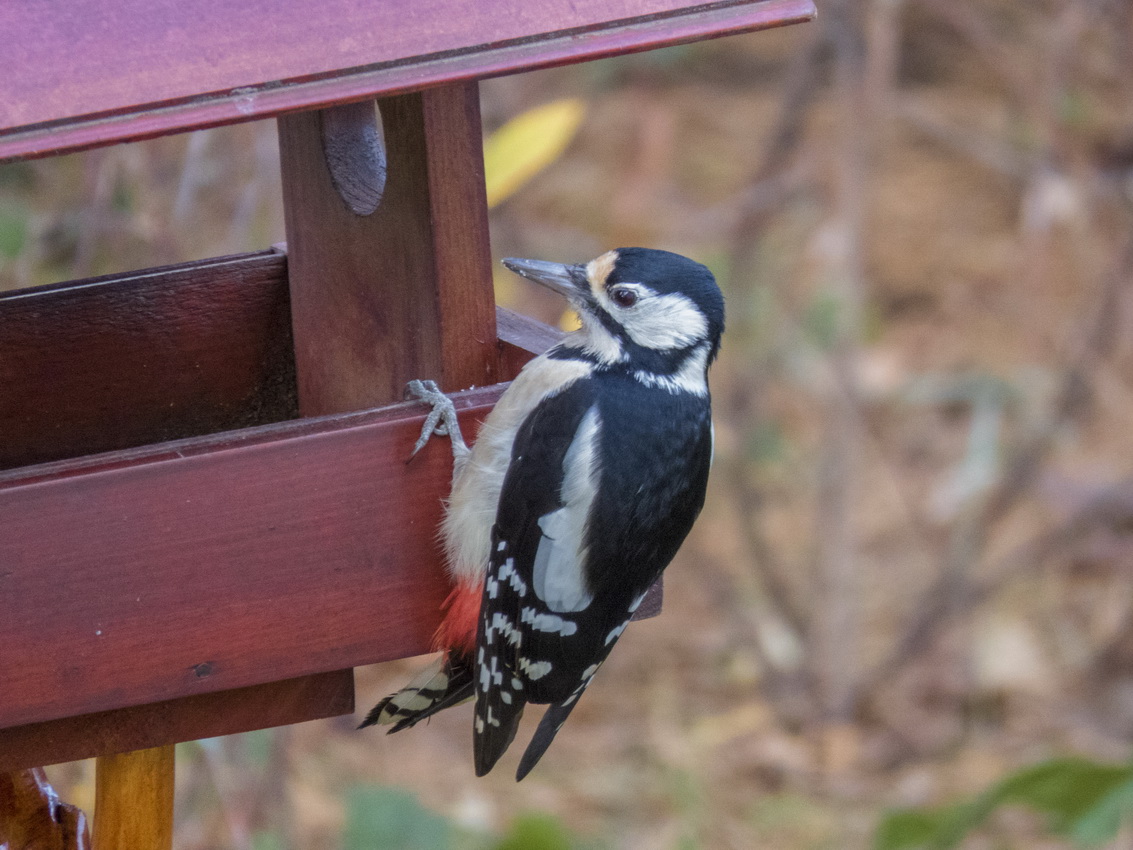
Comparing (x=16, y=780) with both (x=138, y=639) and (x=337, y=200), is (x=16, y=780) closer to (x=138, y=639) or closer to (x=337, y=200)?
(x=138, y=639)

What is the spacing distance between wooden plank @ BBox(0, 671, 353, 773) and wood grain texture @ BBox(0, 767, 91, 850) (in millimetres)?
95

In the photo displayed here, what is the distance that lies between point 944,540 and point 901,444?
78 centimetres

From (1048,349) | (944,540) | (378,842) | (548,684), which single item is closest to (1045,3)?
(1048,349)

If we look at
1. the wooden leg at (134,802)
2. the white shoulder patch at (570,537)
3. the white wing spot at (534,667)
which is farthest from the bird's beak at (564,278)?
the wooden leg at (134,802)

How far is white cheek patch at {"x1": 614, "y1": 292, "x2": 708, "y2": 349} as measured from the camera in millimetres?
1852

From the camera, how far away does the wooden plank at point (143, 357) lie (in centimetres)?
179

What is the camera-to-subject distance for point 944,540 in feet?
14.4

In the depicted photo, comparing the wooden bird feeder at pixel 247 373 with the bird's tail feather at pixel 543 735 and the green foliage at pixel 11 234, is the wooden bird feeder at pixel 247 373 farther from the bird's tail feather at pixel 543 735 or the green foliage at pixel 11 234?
the green foliage at pixel 11 234

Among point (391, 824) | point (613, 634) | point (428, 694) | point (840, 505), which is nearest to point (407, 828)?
point (391, 824)

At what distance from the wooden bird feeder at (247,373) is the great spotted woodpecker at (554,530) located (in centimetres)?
6

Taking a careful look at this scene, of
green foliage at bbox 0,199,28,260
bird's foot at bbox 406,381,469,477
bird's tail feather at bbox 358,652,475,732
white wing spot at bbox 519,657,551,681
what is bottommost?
bird's tail feather at bbox 358,652,475,732

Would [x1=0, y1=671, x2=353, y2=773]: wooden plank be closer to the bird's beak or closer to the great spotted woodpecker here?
the great spotted woodpecker

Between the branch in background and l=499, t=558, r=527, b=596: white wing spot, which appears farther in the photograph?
the branch in background

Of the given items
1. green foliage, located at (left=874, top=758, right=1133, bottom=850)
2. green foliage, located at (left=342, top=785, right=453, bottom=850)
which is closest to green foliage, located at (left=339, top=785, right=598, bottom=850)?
green foliage, located at (left=342, top=785, right=453, bottom=850)
